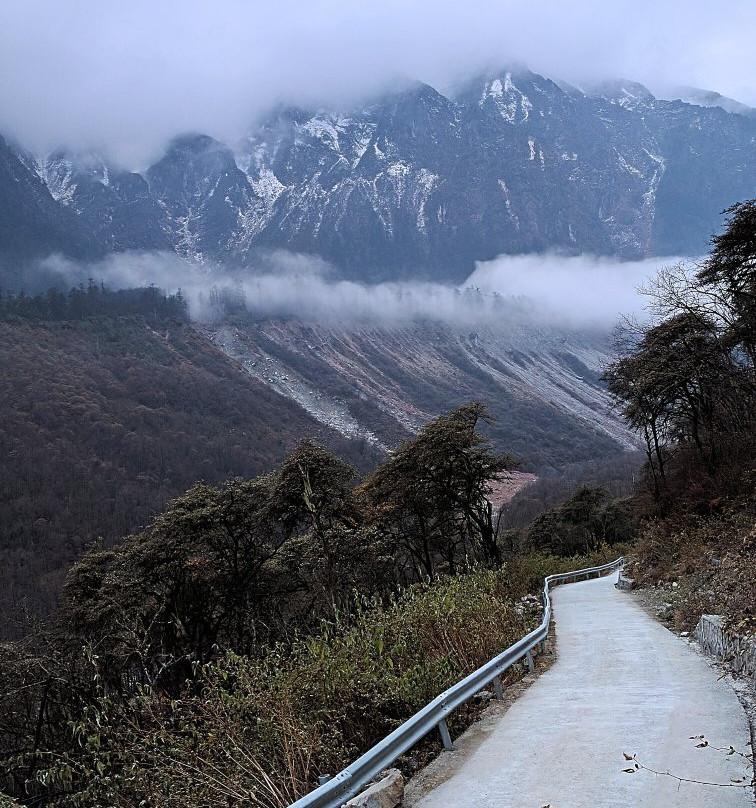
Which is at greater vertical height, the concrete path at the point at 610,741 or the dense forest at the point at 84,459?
the concrete path at the point at 610,741

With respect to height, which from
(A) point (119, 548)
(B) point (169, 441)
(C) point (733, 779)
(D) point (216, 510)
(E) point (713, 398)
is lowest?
(B) point (169, 441)

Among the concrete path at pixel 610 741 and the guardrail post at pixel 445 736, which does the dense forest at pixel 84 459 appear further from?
the guardrail post at pixel 445 736

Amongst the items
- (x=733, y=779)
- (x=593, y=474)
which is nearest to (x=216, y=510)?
(x=733, y=779)

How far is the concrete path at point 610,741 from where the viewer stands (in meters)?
4.67

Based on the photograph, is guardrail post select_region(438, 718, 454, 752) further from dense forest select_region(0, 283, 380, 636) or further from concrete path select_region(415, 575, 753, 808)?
dense forest select_region(0, 283, 380, 636)

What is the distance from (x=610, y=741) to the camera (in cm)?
589

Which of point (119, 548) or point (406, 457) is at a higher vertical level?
point (406, 457)

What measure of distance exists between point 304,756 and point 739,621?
655cm

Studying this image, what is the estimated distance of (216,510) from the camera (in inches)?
997

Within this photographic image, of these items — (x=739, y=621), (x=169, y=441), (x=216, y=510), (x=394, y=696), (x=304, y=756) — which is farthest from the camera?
(x=169, y=441)

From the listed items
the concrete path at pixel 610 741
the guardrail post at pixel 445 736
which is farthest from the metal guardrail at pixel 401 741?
the concrete path at pixel 610 741

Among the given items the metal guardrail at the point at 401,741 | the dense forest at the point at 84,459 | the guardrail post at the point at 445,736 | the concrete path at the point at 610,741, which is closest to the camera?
the metal guardrail at the point at 401,741

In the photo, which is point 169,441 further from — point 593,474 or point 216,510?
point 216,510

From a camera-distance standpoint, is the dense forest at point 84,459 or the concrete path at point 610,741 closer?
the concrete path at point 610,741
